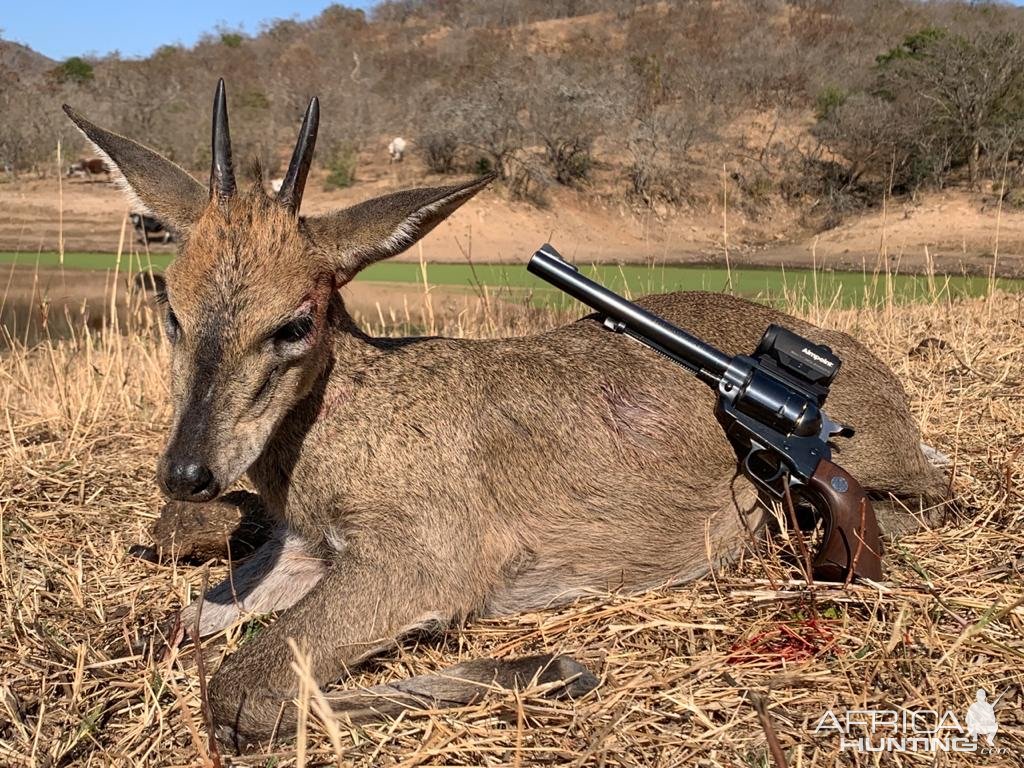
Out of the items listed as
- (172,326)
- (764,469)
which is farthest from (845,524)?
(172,326)

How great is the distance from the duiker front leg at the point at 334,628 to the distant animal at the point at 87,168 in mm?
26713

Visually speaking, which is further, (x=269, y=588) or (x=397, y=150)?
(x=397, y=150)

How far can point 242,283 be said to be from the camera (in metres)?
2.68

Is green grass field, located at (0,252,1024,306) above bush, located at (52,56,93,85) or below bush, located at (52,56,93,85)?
below

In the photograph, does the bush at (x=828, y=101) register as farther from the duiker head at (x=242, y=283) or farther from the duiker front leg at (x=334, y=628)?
the duiker front leg at (x=334, y=628)

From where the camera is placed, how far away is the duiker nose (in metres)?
2.41

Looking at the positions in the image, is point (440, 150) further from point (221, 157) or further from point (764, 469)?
point (764, 469)

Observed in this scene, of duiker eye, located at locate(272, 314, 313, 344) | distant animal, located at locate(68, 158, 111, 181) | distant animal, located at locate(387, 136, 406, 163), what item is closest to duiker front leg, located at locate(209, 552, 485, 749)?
duiker eye, located at locate(272, 314, 313, 344)

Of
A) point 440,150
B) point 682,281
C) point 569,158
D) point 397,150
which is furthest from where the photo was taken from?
point 397,150

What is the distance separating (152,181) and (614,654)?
2.31 metres

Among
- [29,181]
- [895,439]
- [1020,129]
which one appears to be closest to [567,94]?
[1020,129]

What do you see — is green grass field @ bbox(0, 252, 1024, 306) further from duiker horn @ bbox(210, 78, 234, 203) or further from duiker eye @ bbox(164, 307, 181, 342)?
duiker eye @ bbox(164, 307, 181, 342)

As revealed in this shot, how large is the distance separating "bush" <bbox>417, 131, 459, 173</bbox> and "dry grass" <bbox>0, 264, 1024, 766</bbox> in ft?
80.5

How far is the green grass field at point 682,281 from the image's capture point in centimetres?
984
